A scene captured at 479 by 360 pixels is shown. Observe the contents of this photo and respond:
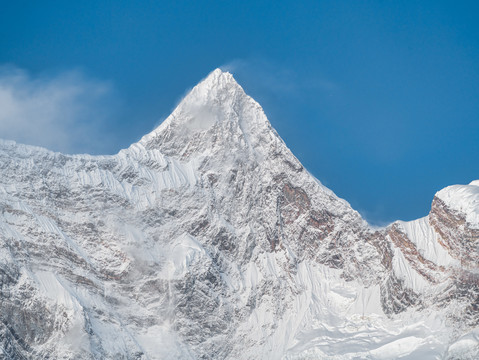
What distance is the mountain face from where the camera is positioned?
17288cm

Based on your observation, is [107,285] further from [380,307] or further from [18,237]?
[380,307]

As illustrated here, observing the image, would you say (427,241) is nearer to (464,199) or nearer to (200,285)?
(464,199)

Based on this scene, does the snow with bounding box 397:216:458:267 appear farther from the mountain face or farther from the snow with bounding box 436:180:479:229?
the snow with bounding box 436:180:479:229

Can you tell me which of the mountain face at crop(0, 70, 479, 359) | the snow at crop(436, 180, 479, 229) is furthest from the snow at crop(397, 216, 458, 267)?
the snow at crop(436, 180, 479, 229)

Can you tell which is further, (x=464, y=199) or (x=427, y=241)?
(x=427, y=241)

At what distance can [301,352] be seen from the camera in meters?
182

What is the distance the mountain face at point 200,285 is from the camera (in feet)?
567

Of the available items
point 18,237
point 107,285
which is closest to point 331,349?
point 107,285

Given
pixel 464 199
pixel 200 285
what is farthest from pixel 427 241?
pixel 200 285

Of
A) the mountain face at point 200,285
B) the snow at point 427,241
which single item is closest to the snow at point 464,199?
the mountain face at point 200,285

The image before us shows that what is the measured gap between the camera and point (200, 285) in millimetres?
187250

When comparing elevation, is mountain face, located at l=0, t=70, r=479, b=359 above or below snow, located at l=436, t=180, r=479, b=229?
below

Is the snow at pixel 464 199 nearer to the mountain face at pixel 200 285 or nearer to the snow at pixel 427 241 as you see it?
the mountain face at pixel 200 285

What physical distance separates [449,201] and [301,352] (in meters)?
33.2
